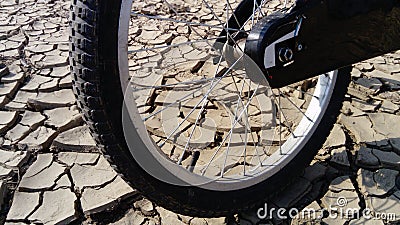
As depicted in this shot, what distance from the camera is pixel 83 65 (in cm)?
123

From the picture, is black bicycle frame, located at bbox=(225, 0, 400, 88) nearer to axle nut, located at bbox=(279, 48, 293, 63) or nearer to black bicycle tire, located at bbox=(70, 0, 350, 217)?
axle nut, located at bbox=(279, 48, 293, 63)

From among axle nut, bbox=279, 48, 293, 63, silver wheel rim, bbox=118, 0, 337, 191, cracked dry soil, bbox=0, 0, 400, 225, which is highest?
axle nut, bbox=279, 48, 293, 63

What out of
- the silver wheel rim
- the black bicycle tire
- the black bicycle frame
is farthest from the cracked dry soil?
the black bicycle frame

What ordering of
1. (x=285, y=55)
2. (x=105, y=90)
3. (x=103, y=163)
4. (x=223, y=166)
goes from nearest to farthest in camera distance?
1. (x=105, y=90)
2. (x=285, y=55)
3. (x=223, y=166)
4. (x=103, y=163)

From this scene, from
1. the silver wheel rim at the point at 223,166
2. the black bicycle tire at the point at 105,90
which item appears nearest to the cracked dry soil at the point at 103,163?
the silver wheel rim at the point at 223,166

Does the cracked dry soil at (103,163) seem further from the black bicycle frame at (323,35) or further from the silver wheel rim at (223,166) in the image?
the black bicycle frame at (323,35)

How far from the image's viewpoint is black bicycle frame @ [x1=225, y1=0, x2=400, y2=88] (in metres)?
1.41

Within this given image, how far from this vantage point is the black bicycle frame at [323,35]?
1.41 metres

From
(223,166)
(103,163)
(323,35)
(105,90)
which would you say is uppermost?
(323,35)

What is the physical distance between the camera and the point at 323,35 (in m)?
1.47

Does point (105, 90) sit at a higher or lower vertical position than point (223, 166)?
higher

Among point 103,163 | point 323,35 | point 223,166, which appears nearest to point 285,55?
point 323,35

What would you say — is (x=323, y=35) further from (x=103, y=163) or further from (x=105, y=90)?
(x=103, y=163)

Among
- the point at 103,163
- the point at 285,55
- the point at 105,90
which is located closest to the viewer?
the point at 105,90
